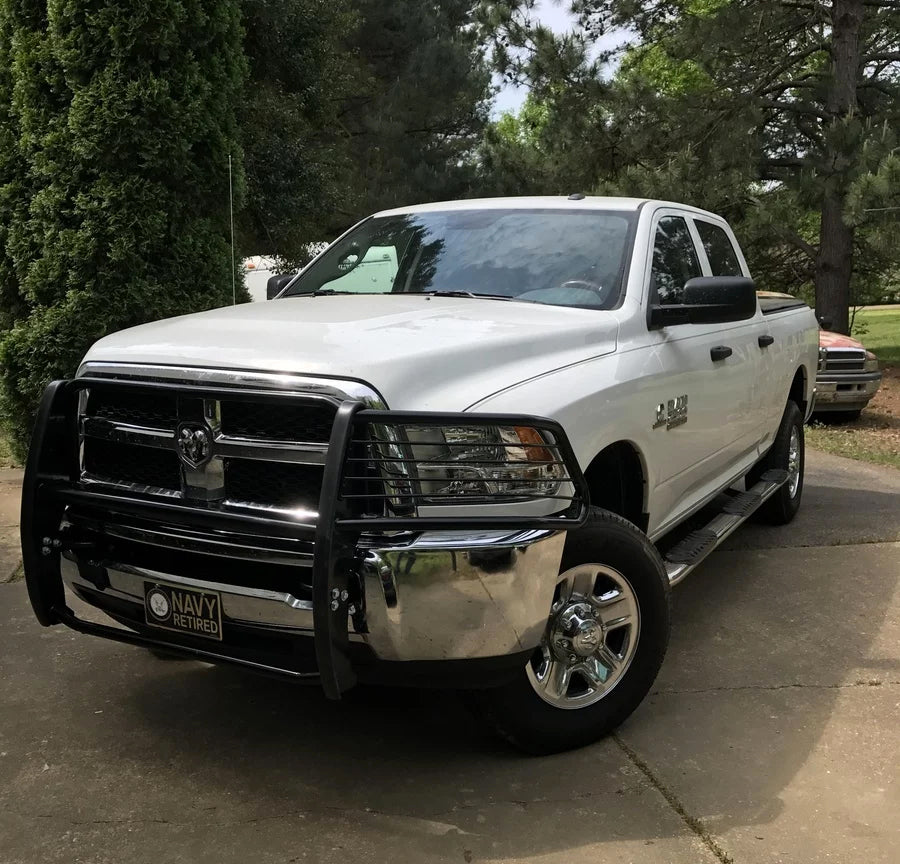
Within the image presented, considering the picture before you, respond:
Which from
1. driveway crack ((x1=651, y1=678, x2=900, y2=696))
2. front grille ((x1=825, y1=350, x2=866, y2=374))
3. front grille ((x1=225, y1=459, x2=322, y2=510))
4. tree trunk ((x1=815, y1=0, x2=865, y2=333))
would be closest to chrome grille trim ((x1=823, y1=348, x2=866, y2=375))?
front grille ((x1=825, y1=350, x2=866, y2=374))

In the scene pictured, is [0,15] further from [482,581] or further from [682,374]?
[482,581]

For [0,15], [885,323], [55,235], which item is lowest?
[885,323]

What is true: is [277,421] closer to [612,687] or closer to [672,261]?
[612,687]

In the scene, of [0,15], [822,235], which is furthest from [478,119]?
[0,15]

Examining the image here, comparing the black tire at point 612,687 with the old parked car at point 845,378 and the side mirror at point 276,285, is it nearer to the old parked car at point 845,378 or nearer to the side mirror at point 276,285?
the side mirror at point 276,285

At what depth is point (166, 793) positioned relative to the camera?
10.3 feet

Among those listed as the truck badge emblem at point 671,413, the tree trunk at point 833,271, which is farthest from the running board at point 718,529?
the tree trunk at point 833,271

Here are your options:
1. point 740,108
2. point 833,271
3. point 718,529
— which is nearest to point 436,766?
point 718,529

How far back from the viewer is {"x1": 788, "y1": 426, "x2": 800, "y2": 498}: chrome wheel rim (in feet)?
21.5

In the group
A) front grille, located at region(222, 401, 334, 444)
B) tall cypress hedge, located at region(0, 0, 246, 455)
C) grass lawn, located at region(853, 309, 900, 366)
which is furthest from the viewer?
grass lawn, located at region(853, 309, 900, 366)

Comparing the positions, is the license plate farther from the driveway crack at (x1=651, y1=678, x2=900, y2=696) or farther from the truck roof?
the truck roof

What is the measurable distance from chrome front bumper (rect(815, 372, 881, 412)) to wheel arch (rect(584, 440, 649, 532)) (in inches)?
308

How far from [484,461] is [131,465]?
1.29 meters

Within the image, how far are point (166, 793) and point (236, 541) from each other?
89 cm
